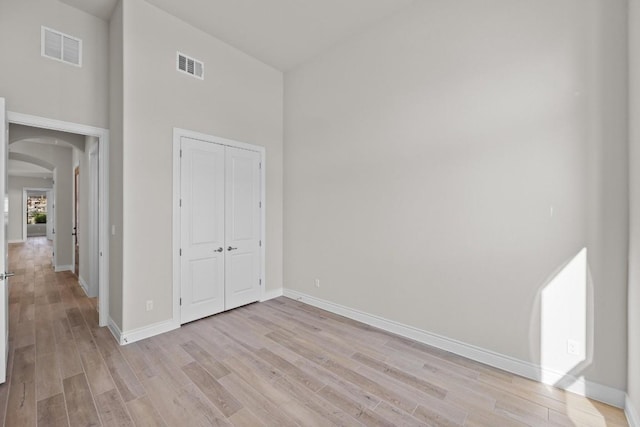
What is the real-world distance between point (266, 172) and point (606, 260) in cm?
395

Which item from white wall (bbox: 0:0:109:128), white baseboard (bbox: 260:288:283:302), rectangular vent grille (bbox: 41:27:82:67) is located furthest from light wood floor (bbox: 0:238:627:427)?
rectangular vent grille (bbox: 41:27:82:67)

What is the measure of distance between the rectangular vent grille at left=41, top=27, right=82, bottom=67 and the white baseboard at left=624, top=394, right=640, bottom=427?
227 inches

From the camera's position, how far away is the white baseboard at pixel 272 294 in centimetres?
439

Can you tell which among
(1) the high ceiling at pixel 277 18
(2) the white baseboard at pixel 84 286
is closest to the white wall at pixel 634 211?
(1) the high ceiling at pixel 277 18

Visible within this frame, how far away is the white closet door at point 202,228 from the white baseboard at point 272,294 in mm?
711

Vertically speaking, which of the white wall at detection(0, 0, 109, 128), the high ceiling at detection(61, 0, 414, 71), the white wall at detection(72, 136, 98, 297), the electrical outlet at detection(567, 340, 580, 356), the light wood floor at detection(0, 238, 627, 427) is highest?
the high ceiling at detection(61, 0, 414, 71)

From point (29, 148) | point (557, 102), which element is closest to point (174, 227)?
point (557, 102)

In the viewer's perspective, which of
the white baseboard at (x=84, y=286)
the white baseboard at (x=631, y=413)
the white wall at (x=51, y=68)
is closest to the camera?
the white baseboard at (x=631, y=413)

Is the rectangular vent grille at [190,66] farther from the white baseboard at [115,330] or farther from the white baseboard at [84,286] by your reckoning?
the white baseboard at [84,286]

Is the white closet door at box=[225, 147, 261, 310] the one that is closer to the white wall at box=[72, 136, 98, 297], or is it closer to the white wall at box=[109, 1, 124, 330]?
the white wall at box=[109, 1, 124, 330]

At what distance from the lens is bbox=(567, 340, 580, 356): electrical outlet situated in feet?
7.14

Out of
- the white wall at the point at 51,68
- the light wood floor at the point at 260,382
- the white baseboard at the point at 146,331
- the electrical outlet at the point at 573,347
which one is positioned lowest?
the light wood floor at the point at 260,382

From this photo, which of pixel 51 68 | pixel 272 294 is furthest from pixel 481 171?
pixel 51 68

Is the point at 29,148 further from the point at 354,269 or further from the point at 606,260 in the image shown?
the point at 606,260
